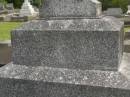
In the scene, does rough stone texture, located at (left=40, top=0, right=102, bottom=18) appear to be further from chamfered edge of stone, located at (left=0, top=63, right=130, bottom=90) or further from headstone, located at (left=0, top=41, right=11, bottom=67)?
headstone, located at (left=0, top=41, right=11, bottom=67)

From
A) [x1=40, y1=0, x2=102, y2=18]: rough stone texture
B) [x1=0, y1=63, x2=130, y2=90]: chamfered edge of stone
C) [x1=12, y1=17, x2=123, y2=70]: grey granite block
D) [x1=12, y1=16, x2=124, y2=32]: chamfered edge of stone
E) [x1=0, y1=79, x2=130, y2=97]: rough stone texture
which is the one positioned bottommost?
[x1=0, y1=79, x2=130, y2=97]: rough stone texture

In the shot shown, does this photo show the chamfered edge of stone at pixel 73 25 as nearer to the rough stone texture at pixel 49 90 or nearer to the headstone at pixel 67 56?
the headstone at pixel 67 56

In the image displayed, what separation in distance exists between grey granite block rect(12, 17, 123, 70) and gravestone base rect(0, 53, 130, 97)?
83mm

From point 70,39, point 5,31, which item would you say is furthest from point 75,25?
point 5,31

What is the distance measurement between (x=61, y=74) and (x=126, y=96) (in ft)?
2.58

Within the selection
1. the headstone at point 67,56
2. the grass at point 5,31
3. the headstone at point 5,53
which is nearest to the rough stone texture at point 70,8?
the headstone at point 67,56

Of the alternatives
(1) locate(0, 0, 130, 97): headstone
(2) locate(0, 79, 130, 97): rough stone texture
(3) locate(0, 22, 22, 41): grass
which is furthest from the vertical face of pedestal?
(3) locate(0, 22, 22, 41): grass

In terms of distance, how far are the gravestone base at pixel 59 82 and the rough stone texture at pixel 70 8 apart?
0.68 metres

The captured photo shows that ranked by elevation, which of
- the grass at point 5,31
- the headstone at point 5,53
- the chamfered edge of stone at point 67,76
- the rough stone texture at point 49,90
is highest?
the chamfered edge of stone at point 67,76

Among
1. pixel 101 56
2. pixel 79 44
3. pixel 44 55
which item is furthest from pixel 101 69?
pixel 44 55

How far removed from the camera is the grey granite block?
115 inches

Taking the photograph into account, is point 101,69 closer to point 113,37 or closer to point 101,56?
point 101,56

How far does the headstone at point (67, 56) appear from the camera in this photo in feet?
9.52

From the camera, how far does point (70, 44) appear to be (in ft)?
9.95
